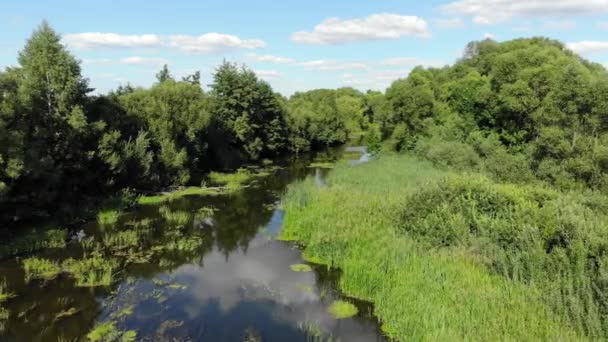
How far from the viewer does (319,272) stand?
1795cm

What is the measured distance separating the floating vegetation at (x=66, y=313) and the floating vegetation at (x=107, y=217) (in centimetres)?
1076

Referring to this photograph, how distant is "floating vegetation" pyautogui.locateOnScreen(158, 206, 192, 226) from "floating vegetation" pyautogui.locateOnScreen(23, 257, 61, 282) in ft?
26.1

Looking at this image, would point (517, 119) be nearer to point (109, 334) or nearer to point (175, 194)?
point (175, 194)

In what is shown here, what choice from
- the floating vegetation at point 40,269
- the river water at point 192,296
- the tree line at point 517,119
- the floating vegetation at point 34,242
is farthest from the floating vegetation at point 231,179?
the floating vegetation at point 40,269

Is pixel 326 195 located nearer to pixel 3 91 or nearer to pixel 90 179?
pixel 90 179

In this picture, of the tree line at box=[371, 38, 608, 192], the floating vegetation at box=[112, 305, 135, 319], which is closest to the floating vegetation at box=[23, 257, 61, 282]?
the floating vegetation at box=[112, 305, 135, 319]

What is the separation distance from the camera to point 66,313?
1370cm

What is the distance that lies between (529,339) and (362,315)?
507cm

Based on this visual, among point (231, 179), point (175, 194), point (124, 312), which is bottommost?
point (124, 312)

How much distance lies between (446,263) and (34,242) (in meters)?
18.3

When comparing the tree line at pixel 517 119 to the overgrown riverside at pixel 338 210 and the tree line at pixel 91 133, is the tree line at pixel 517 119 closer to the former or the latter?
the overgrown riverside at pixel 338 210

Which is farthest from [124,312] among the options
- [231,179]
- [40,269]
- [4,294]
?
[231,179]

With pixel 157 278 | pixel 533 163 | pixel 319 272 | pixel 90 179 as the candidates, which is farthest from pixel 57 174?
pixel 533 163

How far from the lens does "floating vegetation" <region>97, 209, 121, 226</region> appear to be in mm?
24236
